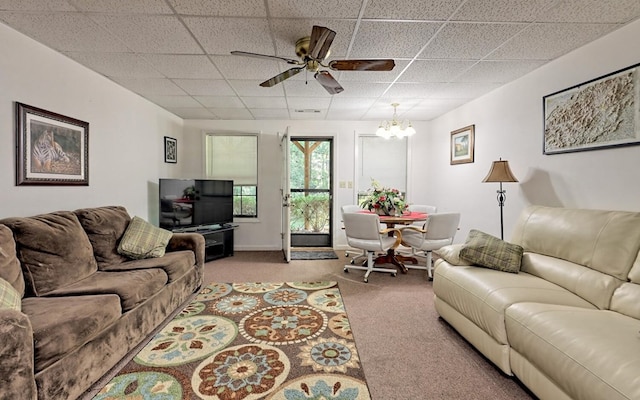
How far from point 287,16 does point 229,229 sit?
3597mm

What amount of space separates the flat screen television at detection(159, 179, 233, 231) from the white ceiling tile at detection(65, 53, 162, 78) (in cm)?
146

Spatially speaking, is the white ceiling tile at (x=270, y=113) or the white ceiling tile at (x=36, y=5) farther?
the white ceiling tile at (x=270, y=113)

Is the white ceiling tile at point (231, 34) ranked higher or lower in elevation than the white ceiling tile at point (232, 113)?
lower

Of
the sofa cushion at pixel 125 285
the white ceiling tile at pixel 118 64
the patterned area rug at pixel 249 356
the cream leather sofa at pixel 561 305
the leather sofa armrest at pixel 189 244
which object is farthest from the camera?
the leather sofa armrest at pixel 189 244

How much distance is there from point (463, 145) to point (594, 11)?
2489mm

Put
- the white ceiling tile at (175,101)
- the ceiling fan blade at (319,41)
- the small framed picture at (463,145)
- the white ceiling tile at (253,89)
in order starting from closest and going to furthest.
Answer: the ceiling fan blade at (319,41) → the white ceiling tile at (253,89) → the white ceiling tile at (175,101) → the small framed picture at (463,145)

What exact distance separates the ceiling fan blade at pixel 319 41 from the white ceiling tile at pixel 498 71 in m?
1.70

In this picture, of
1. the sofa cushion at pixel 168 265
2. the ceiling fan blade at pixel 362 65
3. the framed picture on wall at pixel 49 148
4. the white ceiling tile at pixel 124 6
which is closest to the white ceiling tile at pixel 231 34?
the white ceiling tile at pixel 124 6

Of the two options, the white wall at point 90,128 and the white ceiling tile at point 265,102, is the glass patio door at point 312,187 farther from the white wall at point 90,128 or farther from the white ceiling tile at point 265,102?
the white wall at point 90,128

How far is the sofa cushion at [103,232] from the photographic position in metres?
2.68

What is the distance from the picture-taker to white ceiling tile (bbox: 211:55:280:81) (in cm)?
288

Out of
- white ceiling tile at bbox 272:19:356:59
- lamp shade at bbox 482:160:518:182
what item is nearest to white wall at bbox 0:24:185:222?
white ceiling tile at bbox 272:19:356:59

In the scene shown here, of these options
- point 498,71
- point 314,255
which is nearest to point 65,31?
point 498,71

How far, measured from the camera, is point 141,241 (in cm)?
296
